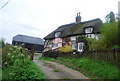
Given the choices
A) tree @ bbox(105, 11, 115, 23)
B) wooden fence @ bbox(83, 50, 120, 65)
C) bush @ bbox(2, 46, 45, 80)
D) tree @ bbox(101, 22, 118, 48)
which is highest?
tree @ bbox(105, 11, 115, 23)

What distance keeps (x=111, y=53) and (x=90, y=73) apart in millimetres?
2558

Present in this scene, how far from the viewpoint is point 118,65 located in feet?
38.3

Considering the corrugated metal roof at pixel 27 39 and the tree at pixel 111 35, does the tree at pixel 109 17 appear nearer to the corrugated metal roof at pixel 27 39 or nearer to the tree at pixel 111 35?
the tree at pixel 111 35

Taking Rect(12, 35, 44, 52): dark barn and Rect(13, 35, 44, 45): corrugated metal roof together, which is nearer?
Rect(12, 35, 44, 52): dark barn

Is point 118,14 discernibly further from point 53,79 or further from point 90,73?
point 53,79

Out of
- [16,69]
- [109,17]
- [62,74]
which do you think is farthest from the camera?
[109,17]

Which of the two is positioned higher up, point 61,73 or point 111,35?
point 111,35

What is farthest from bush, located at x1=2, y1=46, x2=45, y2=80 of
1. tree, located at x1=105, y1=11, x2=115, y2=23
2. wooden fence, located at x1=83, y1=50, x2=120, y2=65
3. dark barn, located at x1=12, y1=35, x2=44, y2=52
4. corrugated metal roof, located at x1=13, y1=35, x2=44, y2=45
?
corrugated metal roof, located at x1=13, y1=35, x2=44, y2=45

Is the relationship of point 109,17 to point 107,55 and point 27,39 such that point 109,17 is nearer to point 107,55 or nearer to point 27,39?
point 107,55

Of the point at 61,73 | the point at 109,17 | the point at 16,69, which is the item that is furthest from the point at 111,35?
the point at 109,17

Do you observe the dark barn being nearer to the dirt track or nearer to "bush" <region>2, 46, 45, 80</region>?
the dirt track

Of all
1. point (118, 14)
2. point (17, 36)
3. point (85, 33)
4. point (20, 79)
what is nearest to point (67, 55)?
point (85, 33)

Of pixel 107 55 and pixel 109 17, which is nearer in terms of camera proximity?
pixel 107 55

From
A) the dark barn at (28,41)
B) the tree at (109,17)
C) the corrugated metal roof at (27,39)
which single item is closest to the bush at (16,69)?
the tree at (109,17)
